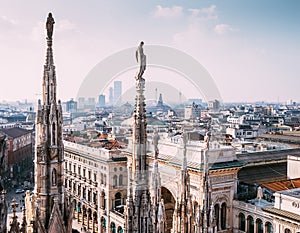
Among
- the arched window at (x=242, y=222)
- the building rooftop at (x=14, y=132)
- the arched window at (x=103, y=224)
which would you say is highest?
the building rooftop at (x=14, y=132)

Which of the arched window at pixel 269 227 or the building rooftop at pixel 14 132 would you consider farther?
the building rooftop at pixel 14 132

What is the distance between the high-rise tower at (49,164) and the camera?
7.79 m

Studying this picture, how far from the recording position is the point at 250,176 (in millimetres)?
29891

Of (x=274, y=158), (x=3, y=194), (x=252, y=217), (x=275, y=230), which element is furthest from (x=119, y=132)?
(x=3, y=194)

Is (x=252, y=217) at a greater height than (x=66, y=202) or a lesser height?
lesser

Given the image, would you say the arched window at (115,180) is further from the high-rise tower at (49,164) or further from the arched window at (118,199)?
the high-rise tower at (49,164)

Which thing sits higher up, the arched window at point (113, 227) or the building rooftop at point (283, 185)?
the building rooftop at point (283, 185)

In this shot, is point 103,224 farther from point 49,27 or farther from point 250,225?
point 49,27

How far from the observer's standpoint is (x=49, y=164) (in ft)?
26.1

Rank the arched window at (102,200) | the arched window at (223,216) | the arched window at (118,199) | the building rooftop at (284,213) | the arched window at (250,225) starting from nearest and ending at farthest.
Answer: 1. the building rooftop at (284,213)
2. the arched window at (250,225)
3. the arched window at (223,216)
4. the arched window at (118,199)
5. the arched window at (102,200)

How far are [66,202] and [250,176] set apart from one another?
24033 mm

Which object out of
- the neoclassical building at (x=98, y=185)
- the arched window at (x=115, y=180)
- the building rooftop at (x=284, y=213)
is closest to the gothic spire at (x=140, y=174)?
the building rooftop at (x=284, y=213)

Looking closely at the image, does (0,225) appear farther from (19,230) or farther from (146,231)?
(146,231)

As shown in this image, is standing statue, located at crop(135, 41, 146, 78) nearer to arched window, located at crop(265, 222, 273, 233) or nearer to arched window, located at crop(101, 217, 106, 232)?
arched window, located at crop(265, 222, 273, 233)
